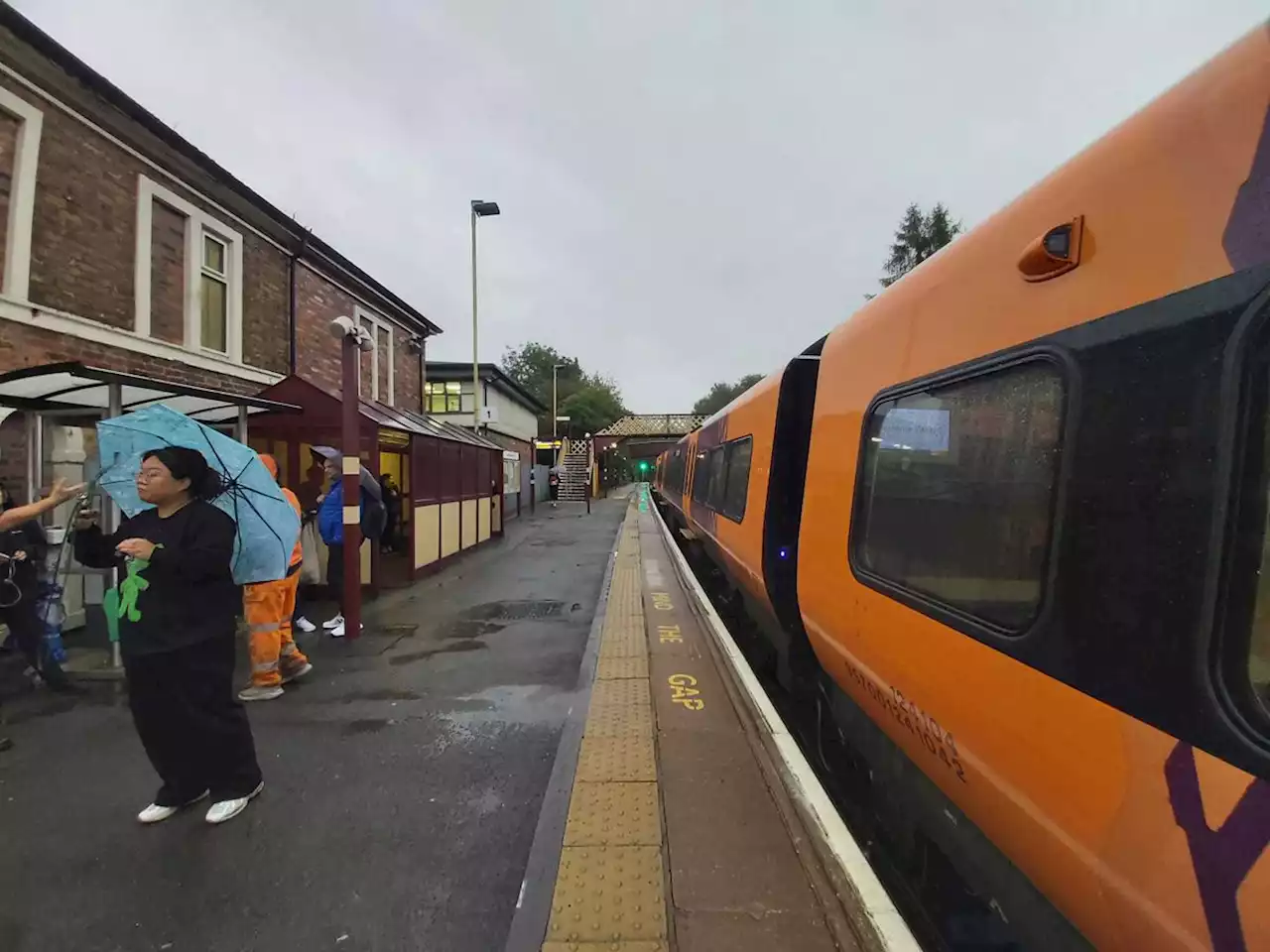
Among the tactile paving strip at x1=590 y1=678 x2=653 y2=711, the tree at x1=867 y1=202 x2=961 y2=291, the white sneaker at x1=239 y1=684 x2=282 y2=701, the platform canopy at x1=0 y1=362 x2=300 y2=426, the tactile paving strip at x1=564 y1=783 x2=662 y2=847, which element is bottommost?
the white sneaker at x1=239 y1=684 x2=282 y2=701

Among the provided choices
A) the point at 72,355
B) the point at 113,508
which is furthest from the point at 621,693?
the point at 72,355

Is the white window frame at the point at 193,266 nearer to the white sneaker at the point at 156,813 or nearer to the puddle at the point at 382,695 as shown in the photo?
the puddle at the point at 382,695

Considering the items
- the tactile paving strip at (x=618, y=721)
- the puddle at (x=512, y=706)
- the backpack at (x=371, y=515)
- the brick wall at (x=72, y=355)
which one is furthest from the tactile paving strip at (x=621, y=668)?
the brick wall at (x=72, y=355)

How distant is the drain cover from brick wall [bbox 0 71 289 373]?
4899mm

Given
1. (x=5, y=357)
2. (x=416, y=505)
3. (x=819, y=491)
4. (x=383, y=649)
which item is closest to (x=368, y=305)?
(x=416, y=505)

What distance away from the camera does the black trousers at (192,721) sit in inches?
A: 124

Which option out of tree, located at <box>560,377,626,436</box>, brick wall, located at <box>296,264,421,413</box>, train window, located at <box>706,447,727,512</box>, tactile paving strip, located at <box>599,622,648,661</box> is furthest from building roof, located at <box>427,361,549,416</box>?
tree, located at <box>560,377,626,436</box>

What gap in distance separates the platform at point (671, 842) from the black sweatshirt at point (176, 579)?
1.78m

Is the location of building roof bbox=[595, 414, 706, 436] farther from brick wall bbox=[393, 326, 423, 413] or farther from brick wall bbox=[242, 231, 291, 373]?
Result: brick wall bbox=[242, 231, 291, 373]

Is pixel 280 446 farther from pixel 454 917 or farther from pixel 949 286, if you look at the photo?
pixel 949 286

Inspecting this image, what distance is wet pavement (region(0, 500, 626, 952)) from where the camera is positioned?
261cm

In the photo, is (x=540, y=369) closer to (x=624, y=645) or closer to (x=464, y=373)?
(x=464, y=373)

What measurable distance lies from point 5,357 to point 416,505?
4.83m

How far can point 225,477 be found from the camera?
353 centimetres
